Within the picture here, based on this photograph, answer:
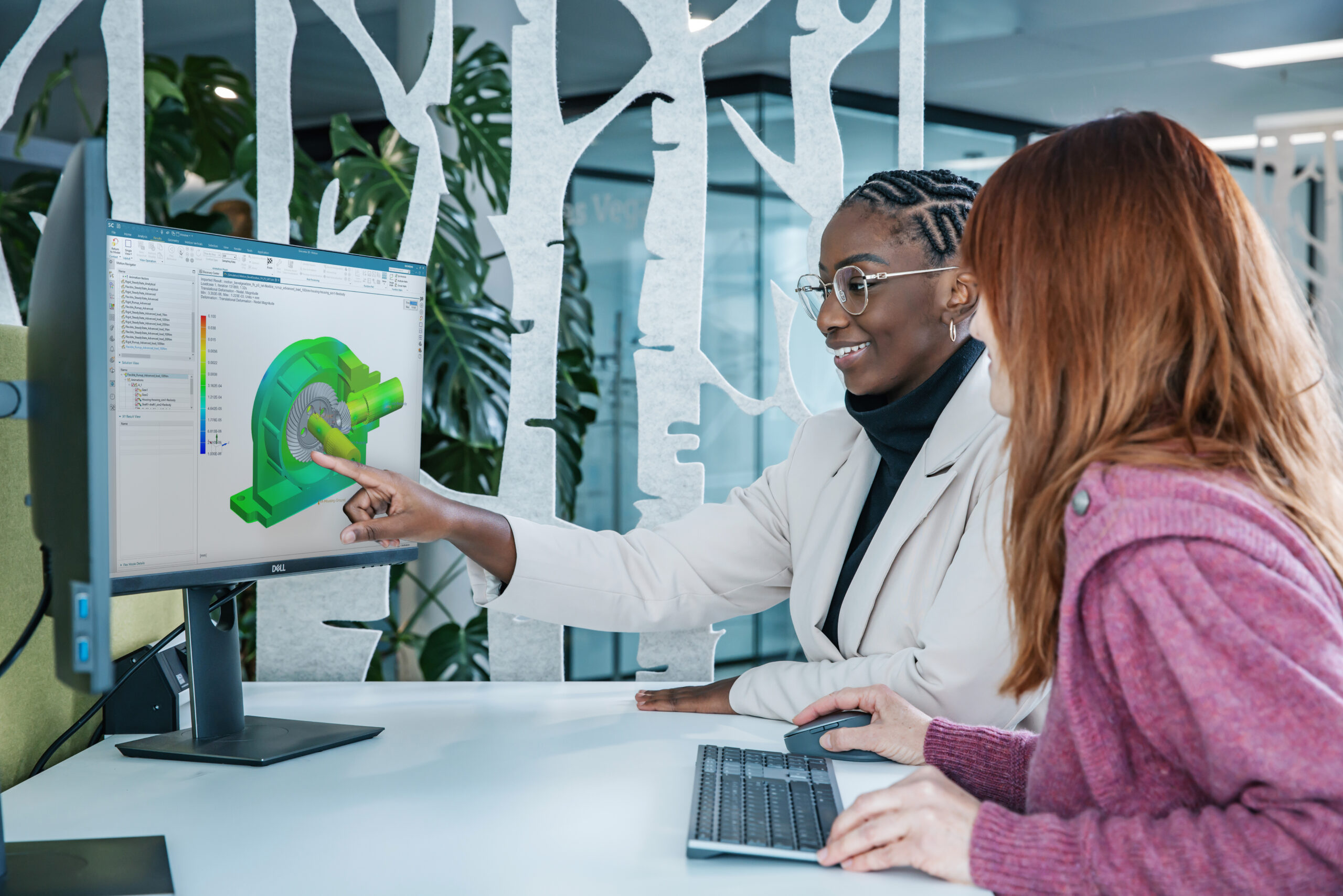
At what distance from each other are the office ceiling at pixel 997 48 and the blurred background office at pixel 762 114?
1cm

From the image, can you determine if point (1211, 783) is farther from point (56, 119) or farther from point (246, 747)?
point (56, 119)

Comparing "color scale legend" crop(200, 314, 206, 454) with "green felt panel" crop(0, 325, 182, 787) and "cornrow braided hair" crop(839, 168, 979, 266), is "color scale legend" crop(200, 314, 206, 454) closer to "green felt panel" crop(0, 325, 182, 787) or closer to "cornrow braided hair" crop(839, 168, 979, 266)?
"green felt panel" crop(0, 325, 182, 787)

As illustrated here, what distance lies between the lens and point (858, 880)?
81 cm

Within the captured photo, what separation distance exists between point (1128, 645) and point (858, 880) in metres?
0.28

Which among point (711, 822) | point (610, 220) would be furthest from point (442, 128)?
point (711, 822)

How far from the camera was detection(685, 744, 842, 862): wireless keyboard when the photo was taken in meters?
0.84

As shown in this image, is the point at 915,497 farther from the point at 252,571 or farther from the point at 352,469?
the point at 252,571

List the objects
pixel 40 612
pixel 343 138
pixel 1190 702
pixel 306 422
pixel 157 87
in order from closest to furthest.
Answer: pixel 1190 702
pixel 40 612
pixel 306 422
pixel 343 138
pixel 157 87

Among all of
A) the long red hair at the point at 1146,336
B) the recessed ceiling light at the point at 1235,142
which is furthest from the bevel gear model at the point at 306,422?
→ the recessed ceiling light at the point at 1235,142

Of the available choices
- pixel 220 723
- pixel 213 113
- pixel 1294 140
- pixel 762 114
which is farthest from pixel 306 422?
pixel 1294 140

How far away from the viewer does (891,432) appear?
1.37 metres

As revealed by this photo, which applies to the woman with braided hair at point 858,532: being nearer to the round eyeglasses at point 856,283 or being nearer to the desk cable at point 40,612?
the round eyeglasses at point 856,283

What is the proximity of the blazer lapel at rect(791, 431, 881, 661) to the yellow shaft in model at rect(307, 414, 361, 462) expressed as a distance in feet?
1.96

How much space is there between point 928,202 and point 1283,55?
127 inches
